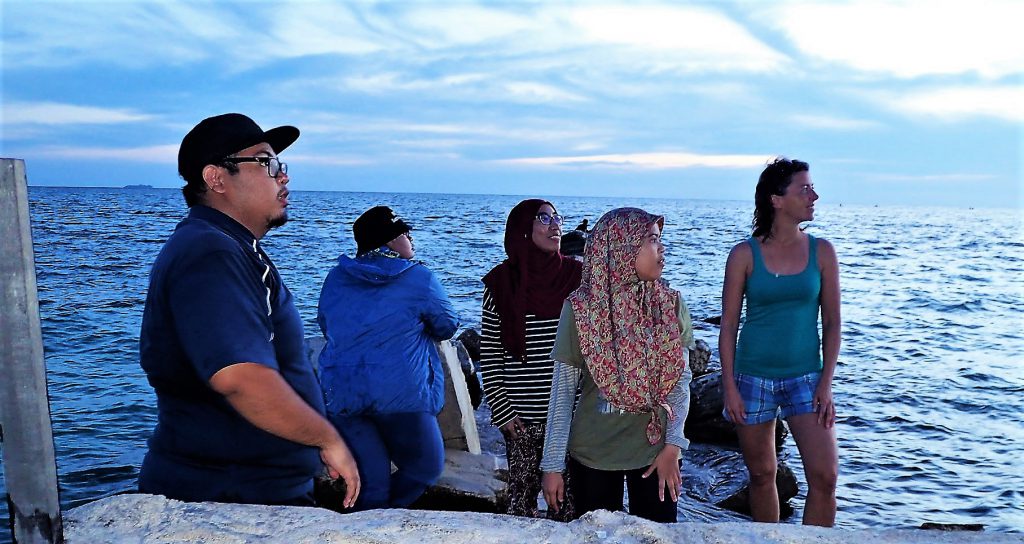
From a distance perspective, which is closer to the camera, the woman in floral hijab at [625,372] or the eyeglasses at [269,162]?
the eyeglasses at [269,162]

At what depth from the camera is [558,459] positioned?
3459 mm

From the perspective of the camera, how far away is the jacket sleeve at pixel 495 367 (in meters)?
4.35

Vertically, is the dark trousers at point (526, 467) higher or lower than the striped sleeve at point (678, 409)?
lower

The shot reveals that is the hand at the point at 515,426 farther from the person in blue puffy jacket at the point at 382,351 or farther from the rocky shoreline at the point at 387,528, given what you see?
the rocky shoreline at the point at 387,528

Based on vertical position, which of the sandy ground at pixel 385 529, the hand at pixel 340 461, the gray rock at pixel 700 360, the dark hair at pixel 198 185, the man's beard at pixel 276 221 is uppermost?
the dark hair at pixel 198 185

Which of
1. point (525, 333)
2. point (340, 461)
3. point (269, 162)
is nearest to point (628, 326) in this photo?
point (525, 333)

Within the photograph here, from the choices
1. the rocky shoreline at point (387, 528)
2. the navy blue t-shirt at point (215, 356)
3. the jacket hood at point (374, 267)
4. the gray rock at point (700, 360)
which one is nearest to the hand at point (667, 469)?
the rocky shoreline at point (387, 528)

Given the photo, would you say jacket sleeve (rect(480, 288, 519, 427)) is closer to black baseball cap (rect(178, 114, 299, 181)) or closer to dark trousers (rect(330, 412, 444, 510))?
dark trousers (rect(330, 412, 444, 510))

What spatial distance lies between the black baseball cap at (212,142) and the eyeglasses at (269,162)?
0.03 meters

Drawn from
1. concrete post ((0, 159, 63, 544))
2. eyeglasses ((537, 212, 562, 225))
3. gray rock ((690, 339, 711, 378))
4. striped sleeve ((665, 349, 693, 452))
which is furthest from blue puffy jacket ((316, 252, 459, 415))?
gray rock ((690, 339, 711, 378))

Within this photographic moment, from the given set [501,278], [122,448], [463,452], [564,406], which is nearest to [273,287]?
[564,406]

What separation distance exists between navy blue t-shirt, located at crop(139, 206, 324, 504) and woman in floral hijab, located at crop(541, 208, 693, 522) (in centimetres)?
123

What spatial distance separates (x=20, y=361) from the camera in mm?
1939

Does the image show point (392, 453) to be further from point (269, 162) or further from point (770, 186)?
point (770, 186)
